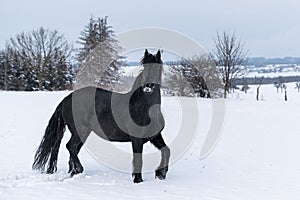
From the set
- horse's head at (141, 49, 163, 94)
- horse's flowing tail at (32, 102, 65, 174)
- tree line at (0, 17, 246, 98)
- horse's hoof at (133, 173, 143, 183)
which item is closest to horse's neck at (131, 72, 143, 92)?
horse's head at (141, 49, 163, 94)

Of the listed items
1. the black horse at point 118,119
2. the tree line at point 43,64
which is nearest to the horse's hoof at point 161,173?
the black horse at point 118,119

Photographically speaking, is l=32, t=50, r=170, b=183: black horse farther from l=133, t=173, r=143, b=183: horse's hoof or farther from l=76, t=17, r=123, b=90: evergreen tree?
l=76, t=17, r=123, b=90: evergreen tree

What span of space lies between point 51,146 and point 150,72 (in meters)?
2.12

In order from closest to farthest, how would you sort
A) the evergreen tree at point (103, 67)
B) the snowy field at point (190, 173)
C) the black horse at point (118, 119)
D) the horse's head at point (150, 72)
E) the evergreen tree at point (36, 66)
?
the snowy field at point (190, 173) < the horse's head at point (150, 72) < the black horse at point (118, 119) < the evergreen tree at point (103, 67) < the evergreen tree at point (36, 66)

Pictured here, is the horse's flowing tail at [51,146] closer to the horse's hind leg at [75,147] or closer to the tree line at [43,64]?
the horse's hind leg at [75,147]

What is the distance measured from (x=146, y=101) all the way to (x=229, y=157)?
3.55m

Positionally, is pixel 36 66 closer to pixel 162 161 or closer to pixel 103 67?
pixel 103 67

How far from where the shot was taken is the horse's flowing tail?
5.98 metres

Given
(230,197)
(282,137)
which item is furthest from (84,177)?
(282,137)

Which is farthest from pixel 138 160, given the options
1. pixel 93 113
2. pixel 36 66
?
pixel 36 66

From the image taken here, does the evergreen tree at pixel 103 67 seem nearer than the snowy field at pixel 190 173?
No

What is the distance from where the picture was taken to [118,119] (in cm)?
572

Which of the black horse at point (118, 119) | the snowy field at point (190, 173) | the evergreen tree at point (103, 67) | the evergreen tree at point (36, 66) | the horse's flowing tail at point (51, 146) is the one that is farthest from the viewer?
the evergreen tree at point (36, 66)

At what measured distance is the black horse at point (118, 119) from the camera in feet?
18.0
